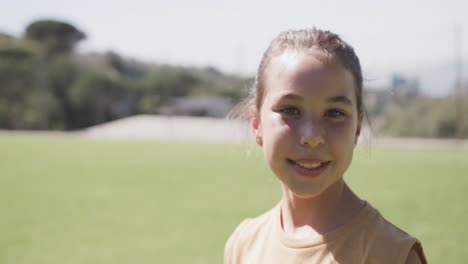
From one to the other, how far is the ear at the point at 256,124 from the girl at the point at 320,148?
7 cm

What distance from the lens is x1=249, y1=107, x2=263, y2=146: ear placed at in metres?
1.31

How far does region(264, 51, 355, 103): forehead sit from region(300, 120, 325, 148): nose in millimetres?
59

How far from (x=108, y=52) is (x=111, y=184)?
54481mm

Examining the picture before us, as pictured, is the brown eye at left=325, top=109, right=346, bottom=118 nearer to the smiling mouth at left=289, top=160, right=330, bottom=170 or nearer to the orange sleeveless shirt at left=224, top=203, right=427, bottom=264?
the smiling mouth at left=289, top=160, right=330, bottom=170

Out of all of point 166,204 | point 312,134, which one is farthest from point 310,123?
point 166,204

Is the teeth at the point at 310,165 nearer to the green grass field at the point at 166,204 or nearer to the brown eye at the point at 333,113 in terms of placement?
the brown eye at the point at 333,113

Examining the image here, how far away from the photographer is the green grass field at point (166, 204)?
4.80 m

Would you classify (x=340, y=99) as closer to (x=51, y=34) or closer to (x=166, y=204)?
(x=166, y=204)

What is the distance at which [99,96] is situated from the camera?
43.4 m

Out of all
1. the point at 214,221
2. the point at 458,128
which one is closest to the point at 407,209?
the point at 214,221

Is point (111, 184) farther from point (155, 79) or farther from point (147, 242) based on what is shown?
point (155, 79)

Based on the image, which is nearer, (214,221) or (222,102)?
(214,221)

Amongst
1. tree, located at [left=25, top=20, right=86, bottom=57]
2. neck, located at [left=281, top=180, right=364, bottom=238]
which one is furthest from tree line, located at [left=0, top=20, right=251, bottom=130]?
neck, located at [left=281, top=180, right=364, bottom=238]

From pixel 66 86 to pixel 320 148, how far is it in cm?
4445
